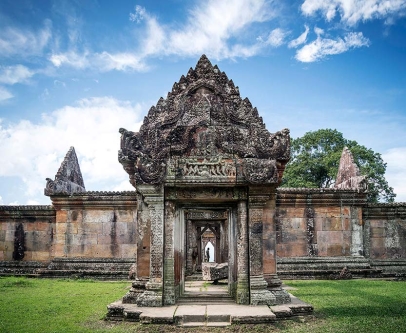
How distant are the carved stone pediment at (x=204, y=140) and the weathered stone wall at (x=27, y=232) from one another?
9225 mm

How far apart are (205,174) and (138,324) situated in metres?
2.84

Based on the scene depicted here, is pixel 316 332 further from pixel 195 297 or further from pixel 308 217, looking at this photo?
pixel 308 217

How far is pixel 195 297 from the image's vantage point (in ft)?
27.7

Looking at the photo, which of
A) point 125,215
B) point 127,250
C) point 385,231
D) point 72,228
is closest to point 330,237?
point 385,231

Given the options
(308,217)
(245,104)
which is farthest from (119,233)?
(245,104)

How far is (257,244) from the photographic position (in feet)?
24.7

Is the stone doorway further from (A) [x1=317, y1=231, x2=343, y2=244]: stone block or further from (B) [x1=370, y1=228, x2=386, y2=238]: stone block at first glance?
(B) [x1=370, y1=228, x2=386, y2=238]: stone block

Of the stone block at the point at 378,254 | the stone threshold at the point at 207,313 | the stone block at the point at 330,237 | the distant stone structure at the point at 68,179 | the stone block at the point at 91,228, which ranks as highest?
the distant stone structure at the point at 68,179

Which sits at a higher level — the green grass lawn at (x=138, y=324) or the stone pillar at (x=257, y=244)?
the stone pillar at (x=257, y=244)

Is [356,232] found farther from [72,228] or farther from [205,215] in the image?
[72,228]

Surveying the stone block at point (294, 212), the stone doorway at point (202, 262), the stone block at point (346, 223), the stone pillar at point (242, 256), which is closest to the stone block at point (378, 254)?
the stone block at point (346, 223)

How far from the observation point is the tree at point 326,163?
30812 millimetres

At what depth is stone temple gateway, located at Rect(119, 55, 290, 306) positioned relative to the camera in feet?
24.5

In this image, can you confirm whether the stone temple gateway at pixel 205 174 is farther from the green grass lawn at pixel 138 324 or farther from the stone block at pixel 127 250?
the stone block at pixel 127 250
